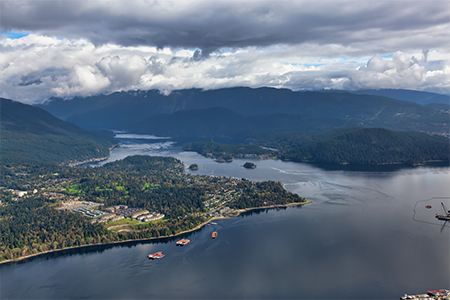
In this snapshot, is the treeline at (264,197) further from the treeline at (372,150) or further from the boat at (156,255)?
the treeline at (372,150)

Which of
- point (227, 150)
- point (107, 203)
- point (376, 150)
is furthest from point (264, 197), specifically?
point (227, 150)

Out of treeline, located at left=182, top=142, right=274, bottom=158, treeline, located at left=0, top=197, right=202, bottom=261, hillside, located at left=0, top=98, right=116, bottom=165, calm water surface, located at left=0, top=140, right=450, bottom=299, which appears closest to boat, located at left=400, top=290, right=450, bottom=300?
calm water surface, located at left=0, top=140, right=450, bottom=299

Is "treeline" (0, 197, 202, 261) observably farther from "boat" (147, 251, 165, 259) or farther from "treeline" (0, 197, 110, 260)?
"boat" (147, 251, 165, 259)

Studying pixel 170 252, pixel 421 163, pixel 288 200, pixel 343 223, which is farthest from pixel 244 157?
pixel 170 252

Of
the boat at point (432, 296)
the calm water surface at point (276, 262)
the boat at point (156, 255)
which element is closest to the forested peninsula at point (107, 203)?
the calm water surface at point (276, 262)

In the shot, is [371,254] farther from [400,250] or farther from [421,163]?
[421,163]

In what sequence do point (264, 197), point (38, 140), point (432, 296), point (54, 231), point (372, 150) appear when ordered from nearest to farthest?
point (432, 296) → point (54, 231) → point (264, 197) → point (372, 150) → point (38, 140)

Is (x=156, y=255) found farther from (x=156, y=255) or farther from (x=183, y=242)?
(x=183, y=242)
